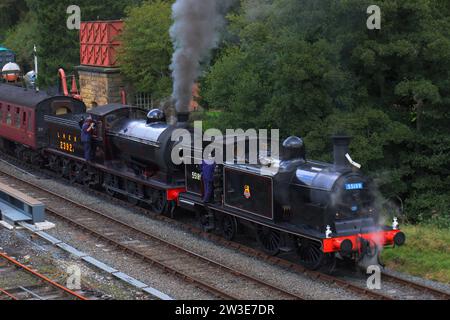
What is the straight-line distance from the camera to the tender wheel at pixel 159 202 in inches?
698

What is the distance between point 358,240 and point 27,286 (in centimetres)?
604

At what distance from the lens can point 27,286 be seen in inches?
481

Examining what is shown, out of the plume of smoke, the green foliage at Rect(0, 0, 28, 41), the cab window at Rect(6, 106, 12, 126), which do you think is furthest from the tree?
the green foliage at Rect(0, 0, 28, 41)

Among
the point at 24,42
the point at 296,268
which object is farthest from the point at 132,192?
the point at 24,42

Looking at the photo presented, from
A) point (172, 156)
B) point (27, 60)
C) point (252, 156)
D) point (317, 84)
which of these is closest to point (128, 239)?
point (172, 156)

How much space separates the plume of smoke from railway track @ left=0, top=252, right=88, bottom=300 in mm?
6847

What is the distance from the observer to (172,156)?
55.6 ft

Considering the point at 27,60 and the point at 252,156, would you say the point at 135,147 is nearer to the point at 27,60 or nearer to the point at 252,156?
the point at 252,156

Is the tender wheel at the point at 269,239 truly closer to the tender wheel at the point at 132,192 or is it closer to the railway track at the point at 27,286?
the railway track at the point at 27,286

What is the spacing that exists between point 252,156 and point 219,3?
17.7 metres

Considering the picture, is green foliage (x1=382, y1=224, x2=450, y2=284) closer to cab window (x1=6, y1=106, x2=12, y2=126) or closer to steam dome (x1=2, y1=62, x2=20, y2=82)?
cab window (x1=6, y1=106, x2=12, y2=126)

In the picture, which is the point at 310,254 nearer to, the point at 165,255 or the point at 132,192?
the point at 165,255

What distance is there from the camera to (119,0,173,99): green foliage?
31297 mm
